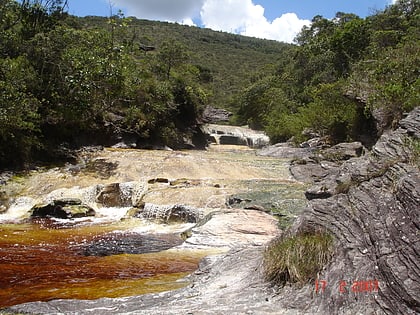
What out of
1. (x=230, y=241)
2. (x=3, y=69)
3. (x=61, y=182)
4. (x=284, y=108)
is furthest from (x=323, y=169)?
(x=284, y=108)

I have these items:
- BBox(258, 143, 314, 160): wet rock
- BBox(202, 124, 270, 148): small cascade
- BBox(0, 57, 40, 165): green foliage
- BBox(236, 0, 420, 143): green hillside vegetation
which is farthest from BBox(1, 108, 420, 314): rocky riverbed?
BBox(202, 124, 270, 148): small cascade

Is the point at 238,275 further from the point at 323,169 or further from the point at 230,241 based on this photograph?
the point at 323,169

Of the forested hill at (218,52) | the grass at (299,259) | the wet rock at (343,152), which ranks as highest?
the forested hill at (218,52)

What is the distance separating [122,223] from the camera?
1238 cm

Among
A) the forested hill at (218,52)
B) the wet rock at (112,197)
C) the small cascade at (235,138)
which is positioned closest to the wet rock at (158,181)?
the wet rock at (112,197)

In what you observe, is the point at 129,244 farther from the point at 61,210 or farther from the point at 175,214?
the point at 61,210

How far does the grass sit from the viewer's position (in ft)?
15.3

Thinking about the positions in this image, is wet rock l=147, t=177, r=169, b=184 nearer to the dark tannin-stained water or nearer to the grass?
the dark tannin-stained water

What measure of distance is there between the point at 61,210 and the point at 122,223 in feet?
6.67

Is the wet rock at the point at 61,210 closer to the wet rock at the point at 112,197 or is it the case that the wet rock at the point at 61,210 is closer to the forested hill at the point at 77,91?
the wet rock at the point at 112,197

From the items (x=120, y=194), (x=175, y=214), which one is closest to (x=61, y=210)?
(x=120, y=194)

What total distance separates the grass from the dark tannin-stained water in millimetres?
1879

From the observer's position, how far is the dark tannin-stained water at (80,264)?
6652 millimetres

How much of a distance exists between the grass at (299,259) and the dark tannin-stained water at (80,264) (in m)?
1.88
